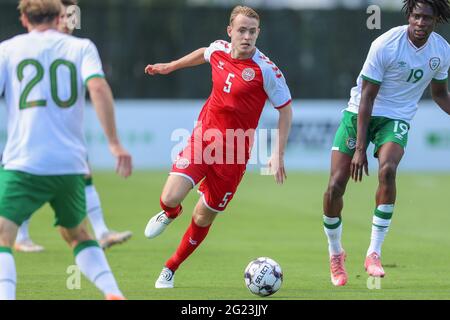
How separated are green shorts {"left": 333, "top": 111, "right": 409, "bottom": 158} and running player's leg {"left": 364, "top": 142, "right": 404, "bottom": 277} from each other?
3.5 inches

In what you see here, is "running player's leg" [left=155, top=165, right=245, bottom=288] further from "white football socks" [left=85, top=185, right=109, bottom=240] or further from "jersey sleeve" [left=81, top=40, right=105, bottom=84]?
"jersey sleeve" [left=81, top=40, right=105, bottom=84]

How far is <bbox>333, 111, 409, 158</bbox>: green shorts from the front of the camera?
32.8 feet

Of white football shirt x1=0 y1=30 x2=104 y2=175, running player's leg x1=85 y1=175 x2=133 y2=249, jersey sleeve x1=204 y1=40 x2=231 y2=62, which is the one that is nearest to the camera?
white football shirt x1=0 y1=30 x2=104 y2=175

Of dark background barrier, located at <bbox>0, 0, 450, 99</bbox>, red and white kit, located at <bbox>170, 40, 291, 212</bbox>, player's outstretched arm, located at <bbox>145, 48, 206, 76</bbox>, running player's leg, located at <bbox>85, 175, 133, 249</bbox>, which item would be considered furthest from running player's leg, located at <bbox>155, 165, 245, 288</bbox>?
dark background barrier, located at <bbox>0, 0, 450, 99</bbox>

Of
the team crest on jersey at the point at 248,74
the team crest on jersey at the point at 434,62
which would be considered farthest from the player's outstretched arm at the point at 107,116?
the team crest on jersey at the point at 434,62

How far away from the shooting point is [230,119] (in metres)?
9.96

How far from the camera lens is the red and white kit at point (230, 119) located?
32.1ft

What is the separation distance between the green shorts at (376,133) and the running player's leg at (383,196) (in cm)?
9

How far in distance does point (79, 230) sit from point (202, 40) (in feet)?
68.4

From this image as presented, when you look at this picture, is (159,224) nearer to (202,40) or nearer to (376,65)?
(376,65)

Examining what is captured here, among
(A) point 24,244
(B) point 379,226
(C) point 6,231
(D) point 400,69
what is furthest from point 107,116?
(A) point 24,244

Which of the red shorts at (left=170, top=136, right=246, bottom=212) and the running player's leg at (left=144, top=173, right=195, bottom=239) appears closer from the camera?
the running player's leg at (left=144, top=173, right=195, bottom=239)

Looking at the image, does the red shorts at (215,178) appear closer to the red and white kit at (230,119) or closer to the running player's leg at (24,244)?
the red and white kit at (230,119)

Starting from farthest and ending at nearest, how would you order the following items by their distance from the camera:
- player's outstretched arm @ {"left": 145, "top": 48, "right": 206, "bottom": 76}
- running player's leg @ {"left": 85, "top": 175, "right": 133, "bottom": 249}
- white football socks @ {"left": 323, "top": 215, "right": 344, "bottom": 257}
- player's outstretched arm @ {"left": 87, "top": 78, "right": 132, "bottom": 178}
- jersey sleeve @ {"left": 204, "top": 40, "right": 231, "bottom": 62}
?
1. running player's leg @ {"left": 85, "top": 175, "right": 133, "bottom": 249}
2. player's outstretched arm @ {"left": 145, "top": 48, "right": 206, "bottom": 76}
3. jersey sleeve @ {"left": 204, "top": 40, "right": 231, "bottom": 62}
4. white football socks @ {"left": 323, "top": 215, "right": 344, "bottom": 257}
5. player's outstretched arm @ {"left": 87, "top": 78, "right": 132, "bottom": 178}
